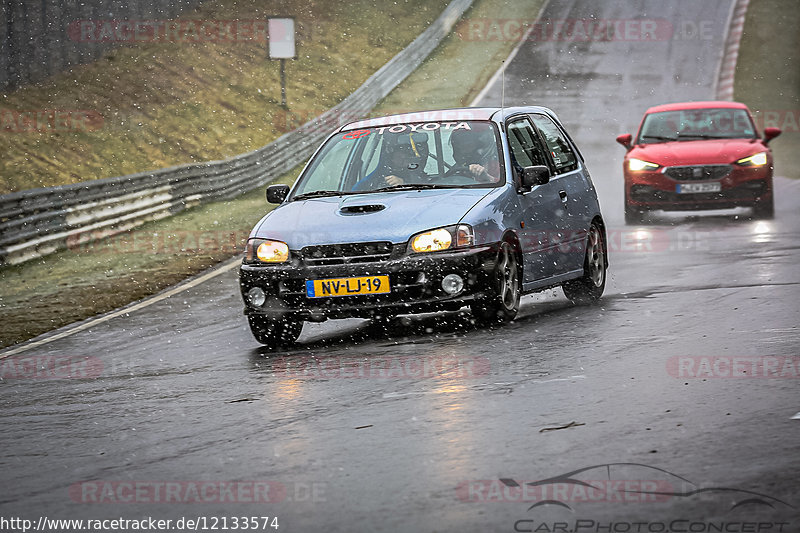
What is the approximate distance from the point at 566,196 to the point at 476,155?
1.11 m

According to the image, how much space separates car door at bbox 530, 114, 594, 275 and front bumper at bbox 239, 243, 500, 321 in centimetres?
144

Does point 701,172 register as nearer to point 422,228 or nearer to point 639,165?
point 639,165

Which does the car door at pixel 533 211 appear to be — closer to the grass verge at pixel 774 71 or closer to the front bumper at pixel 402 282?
the front bumper at pixel 402 282

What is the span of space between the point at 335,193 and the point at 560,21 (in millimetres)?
39745

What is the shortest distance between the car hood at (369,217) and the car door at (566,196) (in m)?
1.15

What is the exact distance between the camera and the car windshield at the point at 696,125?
20.0 metres

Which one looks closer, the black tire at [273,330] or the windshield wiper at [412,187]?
the black tire at [273,330]

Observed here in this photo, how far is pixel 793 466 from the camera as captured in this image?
560cm

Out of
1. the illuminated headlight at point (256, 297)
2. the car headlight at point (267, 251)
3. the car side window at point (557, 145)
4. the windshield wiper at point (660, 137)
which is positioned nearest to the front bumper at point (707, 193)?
the windshield wiper at point (660, 137)

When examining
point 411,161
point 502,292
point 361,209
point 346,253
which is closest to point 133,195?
point 411,161

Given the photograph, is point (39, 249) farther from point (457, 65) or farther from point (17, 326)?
point (457, 65)

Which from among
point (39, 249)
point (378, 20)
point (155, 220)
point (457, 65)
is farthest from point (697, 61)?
point (39, 249)

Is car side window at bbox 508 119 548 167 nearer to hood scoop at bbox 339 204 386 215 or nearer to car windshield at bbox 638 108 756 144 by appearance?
hood scoop at bbox 339 204 386 215

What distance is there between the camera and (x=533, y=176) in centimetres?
1057
